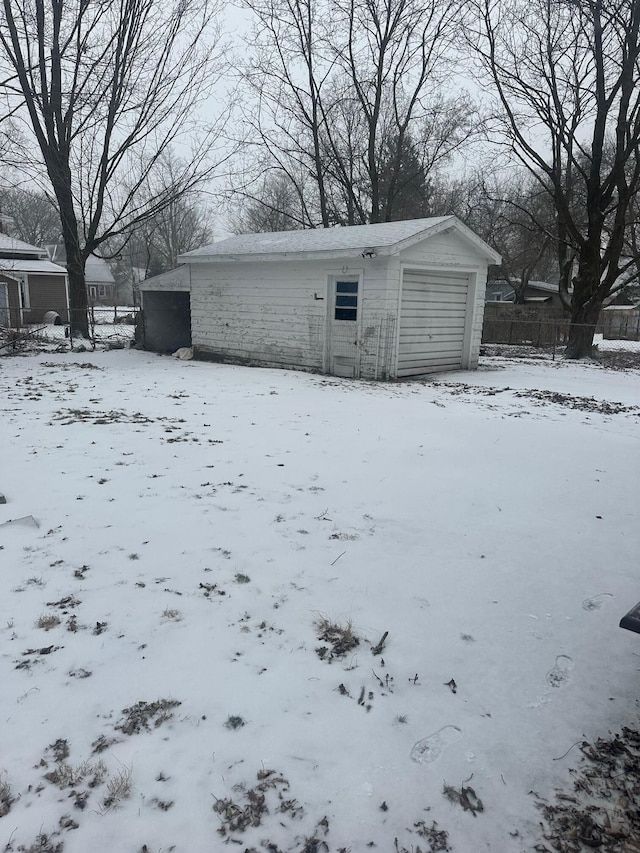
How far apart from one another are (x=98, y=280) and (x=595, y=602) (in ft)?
172

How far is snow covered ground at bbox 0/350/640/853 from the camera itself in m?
1.87

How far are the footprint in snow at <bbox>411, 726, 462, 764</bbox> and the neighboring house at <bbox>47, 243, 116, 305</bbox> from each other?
48.6 metres

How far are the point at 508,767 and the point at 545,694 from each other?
50 centimetres

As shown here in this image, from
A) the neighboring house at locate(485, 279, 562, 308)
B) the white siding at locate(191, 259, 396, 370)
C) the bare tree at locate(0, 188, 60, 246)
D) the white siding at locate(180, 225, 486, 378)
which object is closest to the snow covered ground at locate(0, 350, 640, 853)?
the white siding at locate(180, 225, 486, 378)

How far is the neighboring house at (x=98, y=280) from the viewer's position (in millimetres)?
48844

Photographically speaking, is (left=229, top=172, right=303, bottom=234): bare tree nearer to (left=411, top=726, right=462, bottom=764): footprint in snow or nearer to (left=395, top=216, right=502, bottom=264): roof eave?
(left=395, top=216, right=502, bottom=264): roof eave

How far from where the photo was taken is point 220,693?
237 cm

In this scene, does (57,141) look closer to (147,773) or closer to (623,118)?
(623,118)

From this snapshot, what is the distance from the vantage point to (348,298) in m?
11.8

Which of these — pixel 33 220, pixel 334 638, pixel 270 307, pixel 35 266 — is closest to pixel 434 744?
pixel 334 638

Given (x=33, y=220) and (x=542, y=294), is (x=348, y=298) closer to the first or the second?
(x=542, y=294)

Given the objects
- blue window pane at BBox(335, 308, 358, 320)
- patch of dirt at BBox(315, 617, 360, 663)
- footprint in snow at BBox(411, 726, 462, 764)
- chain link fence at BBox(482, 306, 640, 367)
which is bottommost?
footprint in snow at BBox(411, 726, 462, 764)

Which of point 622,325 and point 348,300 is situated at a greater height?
point 348,300

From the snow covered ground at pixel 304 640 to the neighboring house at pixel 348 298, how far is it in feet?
19.5
